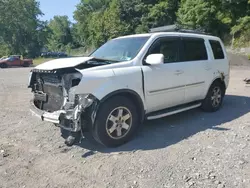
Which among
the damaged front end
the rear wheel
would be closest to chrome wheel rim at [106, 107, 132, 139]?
the damaged front end

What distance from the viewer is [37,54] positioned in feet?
190

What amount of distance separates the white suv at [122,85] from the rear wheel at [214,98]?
199mm

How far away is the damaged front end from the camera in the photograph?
12.9 feet

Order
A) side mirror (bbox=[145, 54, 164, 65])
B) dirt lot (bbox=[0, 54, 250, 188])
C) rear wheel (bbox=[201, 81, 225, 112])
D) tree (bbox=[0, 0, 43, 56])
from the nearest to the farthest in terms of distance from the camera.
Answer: dirt lot (bbox=[0, 54, 250, 188])
side mirror (bbox=[145, 54, 164, 65])
rear wheel (bbox=[201, 81, 225, 112])
tree (bbox=[0, 0, 43, 56])

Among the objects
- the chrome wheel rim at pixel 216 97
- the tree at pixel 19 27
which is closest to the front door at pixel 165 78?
the chrome wheel rim at pixel 216 97

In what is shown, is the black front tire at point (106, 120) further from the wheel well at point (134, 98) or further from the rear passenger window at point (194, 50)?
the rear passenger window at point (194, 50)

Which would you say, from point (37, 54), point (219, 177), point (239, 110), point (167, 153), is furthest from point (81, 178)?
point (37, 54)

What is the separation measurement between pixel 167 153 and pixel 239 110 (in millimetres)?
3385

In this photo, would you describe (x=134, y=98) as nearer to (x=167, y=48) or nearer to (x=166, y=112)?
(x=166, y=112)

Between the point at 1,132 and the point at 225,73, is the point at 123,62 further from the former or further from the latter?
the point at 225,73

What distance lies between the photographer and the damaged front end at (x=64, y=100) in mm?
3938

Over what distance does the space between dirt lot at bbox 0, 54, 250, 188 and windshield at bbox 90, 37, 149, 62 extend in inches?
59.5

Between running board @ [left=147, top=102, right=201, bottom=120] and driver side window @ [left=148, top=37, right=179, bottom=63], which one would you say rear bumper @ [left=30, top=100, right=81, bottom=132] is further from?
driver side window @ [left=148, top=37, right=179, bottom=63]

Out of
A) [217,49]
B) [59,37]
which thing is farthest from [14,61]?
[59,37]
